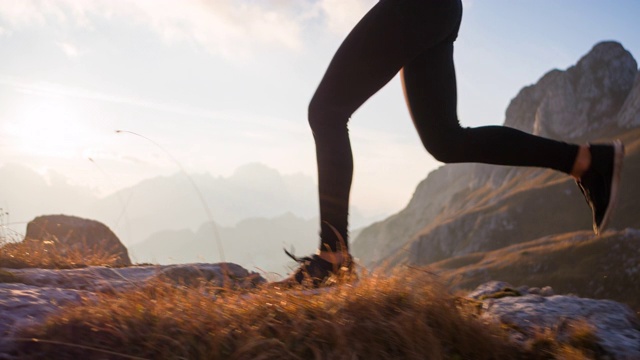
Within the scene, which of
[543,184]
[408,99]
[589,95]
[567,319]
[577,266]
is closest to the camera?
[567,319]

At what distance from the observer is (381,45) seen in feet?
10.6

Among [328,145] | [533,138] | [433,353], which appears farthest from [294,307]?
[533,138]

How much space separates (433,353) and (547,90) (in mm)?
179428

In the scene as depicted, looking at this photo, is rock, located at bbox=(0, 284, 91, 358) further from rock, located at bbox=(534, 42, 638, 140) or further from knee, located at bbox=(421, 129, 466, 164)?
rock, located at bbox=(534, 42, 638, 140)

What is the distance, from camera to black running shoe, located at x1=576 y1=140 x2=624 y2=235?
132 inches

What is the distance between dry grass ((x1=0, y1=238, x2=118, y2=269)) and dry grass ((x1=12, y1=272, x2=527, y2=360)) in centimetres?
226

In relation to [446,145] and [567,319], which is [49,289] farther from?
[567,319]

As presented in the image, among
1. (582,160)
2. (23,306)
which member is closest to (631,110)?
(582,160)

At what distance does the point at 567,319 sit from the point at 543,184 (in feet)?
419

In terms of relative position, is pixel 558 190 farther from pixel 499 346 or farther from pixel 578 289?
pixel 499 346

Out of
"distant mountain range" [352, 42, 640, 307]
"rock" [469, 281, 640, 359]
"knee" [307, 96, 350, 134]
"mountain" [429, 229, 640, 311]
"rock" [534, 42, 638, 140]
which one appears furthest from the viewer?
"rock" [534, 42, 638, 140]

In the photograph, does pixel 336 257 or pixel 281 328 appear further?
pixel 336 257

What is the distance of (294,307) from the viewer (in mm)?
2363

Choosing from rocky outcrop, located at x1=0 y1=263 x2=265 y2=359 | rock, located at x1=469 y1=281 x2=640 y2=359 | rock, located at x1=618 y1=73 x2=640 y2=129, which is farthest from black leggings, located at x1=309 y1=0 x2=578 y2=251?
rock, located at x1=618 y1=73 x2=640 y2=129
